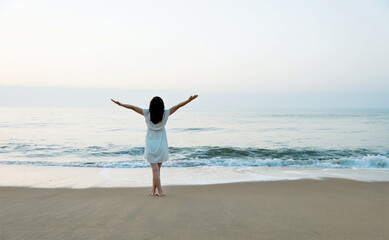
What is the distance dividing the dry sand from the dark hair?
1368 mm

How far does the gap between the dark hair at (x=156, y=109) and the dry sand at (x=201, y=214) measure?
4.49 feet

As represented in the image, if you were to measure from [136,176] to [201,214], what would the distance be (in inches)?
164

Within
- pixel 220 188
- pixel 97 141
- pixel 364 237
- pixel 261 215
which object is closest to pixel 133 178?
pixel 220 188

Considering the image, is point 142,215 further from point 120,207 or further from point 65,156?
point 65,156

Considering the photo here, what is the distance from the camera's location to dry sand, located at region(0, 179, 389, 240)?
3.35 m

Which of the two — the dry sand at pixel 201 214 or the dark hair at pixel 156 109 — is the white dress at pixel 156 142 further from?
the dry sand at pixel 201 214

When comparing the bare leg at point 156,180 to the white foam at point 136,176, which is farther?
the white foam at point 136,176

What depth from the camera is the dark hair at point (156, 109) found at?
532 cm

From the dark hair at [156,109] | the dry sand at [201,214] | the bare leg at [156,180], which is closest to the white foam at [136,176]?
the dry sand at [201,214]

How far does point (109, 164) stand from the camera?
1016cm

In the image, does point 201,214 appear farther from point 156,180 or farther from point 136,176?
point 136,176

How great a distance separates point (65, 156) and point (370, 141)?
1479cm

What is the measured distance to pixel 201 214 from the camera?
409cm

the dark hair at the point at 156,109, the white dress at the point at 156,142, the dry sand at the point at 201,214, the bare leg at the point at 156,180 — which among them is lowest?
the dry sand at the point at 201,214
